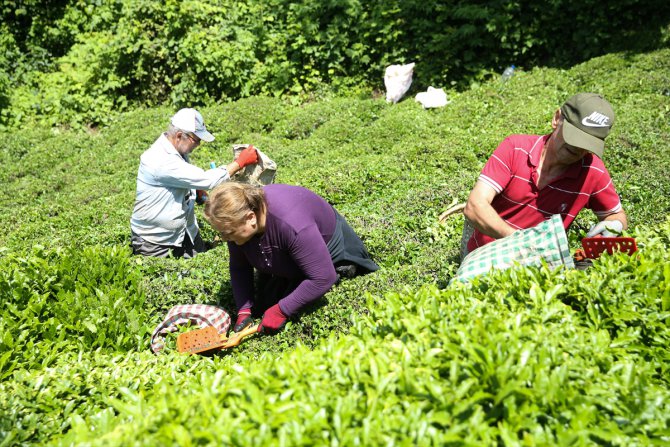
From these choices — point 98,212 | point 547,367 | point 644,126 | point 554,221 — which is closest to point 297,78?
point 98,212

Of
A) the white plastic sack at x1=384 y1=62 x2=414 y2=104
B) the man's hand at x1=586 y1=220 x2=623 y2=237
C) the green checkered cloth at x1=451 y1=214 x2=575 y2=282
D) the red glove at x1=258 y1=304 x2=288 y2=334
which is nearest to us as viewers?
the green checkered cloth at x1=451 y1=214 x2=575 y2=282

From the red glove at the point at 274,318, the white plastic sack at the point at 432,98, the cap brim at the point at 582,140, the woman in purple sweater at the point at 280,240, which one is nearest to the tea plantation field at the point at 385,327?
the red glove at the point at 274,318

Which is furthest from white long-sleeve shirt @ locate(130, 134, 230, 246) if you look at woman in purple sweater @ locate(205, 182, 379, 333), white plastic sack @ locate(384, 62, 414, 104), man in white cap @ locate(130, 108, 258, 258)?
white plastic sack @ locate(384, 62, 414, 104)

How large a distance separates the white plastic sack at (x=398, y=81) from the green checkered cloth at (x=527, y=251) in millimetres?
7141

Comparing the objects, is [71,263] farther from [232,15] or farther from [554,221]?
[232,15]

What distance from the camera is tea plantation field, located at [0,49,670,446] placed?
1.99 meters

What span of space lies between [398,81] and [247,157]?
5601 millimetres

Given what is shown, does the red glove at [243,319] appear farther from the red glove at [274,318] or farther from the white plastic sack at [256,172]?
the white plastic sack at [256,172]

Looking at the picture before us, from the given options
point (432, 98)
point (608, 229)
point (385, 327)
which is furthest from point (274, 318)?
point (432, 98)

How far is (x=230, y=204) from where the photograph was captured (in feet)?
11.1

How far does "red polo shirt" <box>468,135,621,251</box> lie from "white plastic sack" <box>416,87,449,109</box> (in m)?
6.00

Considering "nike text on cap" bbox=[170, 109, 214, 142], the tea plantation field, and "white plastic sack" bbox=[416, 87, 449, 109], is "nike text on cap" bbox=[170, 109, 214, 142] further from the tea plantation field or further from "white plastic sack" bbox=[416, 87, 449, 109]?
"white plastic sack" bbox=[416, 87, 449, 109]

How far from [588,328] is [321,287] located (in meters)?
1.76

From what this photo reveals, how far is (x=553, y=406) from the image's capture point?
202 centimetres
